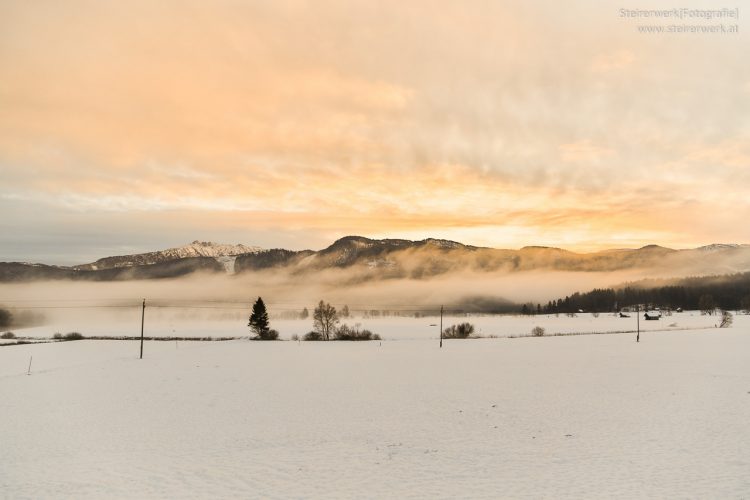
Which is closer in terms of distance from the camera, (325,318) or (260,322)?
(260,322)

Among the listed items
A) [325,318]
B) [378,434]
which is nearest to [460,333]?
[325,318]

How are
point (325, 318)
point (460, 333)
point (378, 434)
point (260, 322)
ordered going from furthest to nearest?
point (325, 318) → point (460, 333) → point (260, 322) → point (378, 434)

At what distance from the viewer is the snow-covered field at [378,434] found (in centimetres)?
1778

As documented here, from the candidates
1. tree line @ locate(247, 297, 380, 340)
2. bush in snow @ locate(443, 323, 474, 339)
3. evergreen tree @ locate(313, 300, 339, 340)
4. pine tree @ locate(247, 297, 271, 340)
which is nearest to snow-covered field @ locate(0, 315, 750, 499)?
tree line @ locate(247, 297, 380, 340)

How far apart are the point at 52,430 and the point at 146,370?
29.1m

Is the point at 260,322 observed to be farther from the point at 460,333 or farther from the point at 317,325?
the point at 460,333

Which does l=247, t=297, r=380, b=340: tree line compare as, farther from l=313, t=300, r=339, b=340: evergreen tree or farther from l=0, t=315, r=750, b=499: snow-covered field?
l=0, t=315, r=750, b=499: snow-covered field

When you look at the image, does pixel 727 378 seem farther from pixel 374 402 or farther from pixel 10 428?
pixel 10 428

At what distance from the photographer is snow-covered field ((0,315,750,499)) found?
58.3 ft

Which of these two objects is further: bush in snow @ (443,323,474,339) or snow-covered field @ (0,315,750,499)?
bush in snow @ (443,323,474,339)

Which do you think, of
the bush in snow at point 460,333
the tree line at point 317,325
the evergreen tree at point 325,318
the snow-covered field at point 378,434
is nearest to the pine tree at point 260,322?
the tree line at point 317,325

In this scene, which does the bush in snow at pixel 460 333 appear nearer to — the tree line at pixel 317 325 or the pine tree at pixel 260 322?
the tree line at pixel 317 325

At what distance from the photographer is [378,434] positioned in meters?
25.0

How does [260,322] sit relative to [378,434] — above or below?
below
